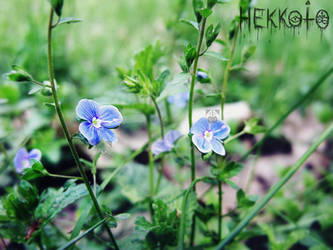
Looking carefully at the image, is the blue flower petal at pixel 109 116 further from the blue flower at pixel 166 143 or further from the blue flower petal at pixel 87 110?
the blue flower at pixel 166 143

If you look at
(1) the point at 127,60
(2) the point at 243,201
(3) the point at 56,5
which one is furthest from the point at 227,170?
(1) the point at 127,60

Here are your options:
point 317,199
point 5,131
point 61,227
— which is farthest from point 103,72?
point 317,199

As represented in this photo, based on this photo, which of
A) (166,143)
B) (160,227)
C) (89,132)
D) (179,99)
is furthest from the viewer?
(179,99)

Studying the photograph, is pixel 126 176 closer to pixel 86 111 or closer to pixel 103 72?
pixel 86 111

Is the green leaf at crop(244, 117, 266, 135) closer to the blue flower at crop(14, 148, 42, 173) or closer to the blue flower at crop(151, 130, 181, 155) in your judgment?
the blue flower at crop(151, 130, 181, 155)

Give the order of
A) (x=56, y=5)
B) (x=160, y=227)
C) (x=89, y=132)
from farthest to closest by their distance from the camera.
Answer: (x=160, y=227) → (x=89, y=132) → (x=56, y=5)

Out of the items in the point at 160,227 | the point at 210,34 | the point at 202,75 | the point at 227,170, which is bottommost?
the point at 160,227

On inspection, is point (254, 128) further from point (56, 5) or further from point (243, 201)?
point (56, 5)

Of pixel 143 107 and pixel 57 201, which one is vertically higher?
pixel 143 107
